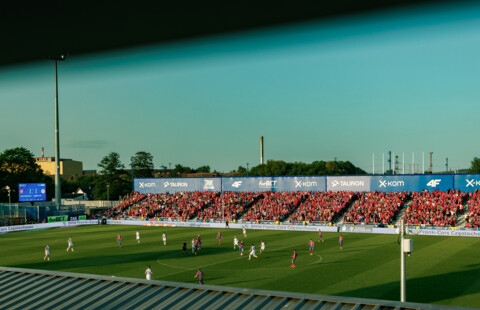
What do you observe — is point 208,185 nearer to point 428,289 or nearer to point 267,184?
point 267,184

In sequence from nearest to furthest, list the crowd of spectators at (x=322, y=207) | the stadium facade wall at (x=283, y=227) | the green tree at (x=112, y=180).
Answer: the stadium facade wall at (x=283, y=227), the crowd of spectators at (x=322, y=207), the green tree at (x=112, y=180)

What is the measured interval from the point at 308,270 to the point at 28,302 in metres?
23.9

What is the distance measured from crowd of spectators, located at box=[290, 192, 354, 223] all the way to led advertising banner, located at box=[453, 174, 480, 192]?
538 inches

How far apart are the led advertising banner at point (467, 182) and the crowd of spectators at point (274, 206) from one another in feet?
68.7

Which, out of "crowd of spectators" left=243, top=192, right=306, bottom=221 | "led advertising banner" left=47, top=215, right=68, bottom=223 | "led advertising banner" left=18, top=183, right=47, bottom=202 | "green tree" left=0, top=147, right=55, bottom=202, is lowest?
"led advertising banner" left=47, top=215, right=68, bottom=223

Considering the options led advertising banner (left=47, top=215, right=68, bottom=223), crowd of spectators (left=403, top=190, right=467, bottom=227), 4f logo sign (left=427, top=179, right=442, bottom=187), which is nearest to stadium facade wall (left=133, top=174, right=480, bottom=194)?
4f logo sign (left=427, top=179, right=442, bottom=187)

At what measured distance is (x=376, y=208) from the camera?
5881cm

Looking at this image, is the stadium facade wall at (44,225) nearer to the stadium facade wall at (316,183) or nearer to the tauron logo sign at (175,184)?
the stadium facade wall at (316,183)

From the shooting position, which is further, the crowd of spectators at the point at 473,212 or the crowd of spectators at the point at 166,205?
the crowd of spectators at the point at 166,205

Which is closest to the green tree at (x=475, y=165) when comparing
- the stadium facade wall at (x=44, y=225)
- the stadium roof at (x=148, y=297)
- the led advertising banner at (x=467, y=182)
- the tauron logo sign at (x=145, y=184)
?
the led advertising banner at (x=467, y=182)

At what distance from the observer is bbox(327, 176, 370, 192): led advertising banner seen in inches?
2628

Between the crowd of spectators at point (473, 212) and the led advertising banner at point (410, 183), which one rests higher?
the led advertising banner at point (410, 183)

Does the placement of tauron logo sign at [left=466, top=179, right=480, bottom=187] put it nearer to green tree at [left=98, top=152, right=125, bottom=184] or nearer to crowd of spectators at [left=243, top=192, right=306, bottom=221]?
crowd of spectators at [left=243, top=192, right=306, bottom=221]

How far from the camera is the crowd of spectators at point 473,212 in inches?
1937
